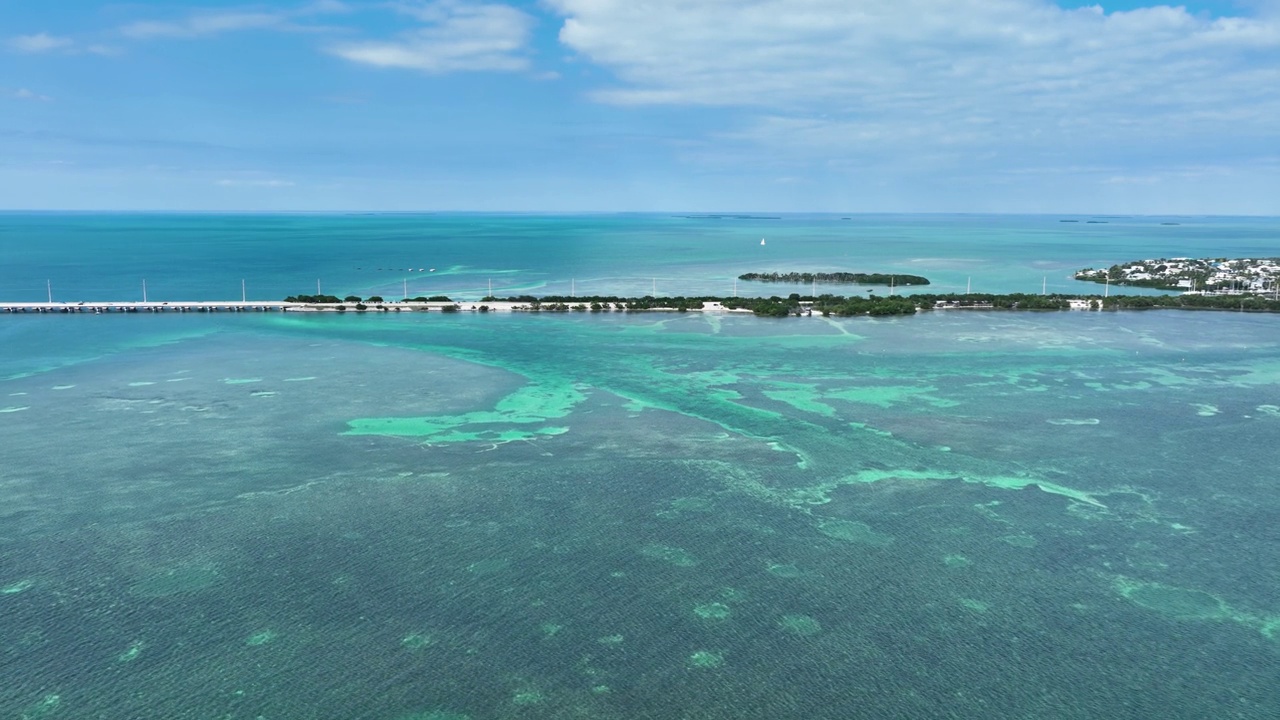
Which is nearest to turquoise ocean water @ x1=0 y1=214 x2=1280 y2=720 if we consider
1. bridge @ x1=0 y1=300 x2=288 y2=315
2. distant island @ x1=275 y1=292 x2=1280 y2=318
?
distant island @ x1=275 y1=292 x2=1280 y2=318

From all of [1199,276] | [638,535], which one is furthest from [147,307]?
[1199,276]

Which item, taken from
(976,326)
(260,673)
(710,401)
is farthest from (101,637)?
(976,326)

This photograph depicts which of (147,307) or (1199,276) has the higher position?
(1199,276)

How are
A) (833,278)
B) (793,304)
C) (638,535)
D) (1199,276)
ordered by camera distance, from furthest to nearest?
(833,278) < (1199,276) < (793,304) < (638,535)

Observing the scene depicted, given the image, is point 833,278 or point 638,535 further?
point 833,278

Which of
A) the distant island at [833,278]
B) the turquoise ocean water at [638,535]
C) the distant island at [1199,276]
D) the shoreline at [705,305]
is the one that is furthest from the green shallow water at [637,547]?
the distant island at [1199,276]

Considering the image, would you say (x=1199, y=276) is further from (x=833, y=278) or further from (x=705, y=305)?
(x=705, y=305)

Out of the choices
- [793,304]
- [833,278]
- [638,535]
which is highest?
[833,278]
